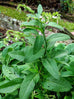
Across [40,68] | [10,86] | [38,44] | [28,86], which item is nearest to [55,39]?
[38,44]

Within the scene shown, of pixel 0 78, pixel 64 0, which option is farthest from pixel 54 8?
pixel 0 78

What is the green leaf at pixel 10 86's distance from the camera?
3.79ft

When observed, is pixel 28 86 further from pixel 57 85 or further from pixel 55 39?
pixel 55 39

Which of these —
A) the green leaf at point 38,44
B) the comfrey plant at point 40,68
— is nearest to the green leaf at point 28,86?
the comfrey plant at point 40,68

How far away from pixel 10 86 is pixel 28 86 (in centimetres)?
19

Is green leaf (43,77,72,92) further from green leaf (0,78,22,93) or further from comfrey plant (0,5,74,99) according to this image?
green leaf (0,78,22,93)

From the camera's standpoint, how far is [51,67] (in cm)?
101

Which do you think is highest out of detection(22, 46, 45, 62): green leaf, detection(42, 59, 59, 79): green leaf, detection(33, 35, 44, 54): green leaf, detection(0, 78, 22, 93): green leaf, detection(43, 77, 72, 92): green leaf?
detection(33, 35, 44, 54): green leaf

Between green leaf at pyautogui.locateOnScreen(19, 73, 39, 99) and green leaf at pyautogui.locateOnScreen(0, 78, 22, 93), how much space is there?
5.3 inches

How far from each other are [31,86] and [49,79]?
0.16m

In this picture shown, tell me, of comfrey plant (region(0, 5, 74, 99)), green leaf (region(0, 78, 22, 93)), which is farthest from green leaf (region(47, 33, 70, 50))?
green leaf (region(0, 78, 22, 93))

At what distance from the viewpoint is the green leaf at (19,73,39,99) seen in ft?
3.42

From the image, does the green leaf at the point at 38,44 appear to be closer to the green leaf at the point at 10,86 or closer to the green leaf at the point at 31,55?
the green leaf at the point at 31,55

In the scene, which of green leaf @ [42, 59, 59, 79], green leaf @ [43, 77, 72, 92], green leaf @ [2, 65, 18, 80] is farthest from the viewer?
green leaf @ [2, 65, 18, 80]
